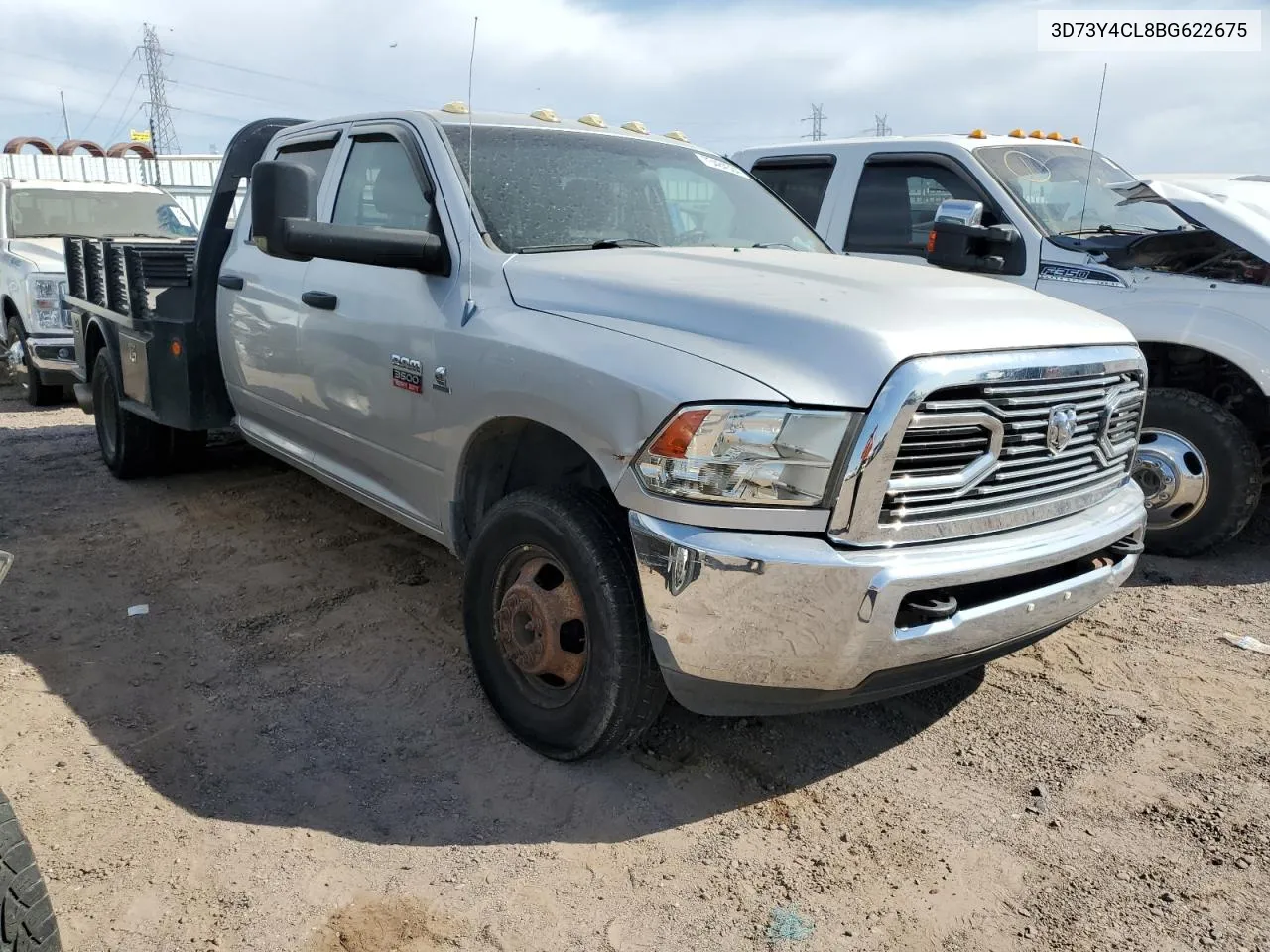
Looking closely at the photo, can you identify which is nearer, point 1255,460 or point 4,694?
point 4,694

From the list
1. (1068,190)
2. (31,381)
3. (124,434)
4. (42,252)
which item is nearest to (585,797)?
(124,434)

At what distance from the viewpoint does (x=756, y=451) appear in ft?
8.08

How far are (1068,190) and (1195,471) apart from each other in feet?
5.92

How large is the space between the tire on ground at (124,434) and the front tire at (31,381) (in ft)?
9.73

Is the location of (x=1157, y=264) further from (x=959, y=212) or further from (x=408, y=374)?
(x=408, y=374)

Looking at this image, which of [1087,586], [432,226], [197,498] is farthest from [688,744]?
[197,498]

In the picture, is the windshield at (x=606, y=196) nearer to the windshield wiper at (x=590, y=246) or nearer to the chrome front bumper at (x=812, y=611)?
the windshield wiper at (x=590, y=246)

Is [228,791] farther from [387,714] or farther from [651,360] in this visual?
[651,360]

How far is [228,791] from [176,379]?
9.55ft

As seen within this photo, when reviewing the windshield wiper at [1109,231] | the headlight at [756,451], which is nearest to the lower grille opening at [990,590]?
the headlight at [756,451]

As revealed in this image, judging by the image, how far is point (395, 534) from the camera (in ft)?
17.0

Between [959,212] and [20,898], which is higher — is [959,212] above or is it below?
above

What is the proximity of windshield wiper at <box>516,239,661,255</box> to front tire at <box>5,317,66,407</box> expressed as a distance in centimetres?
706

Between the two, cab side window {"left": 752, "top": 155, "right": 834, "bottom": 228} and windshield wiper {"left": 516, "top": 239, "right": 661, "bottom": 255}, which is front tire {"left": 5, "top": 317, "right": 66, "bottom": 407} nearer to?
cab side window {"left": 752, "top": 155, "right": 834, "bottom": 228}
